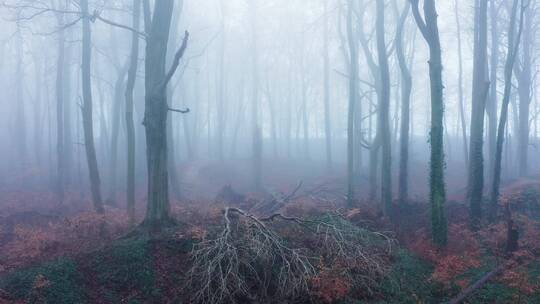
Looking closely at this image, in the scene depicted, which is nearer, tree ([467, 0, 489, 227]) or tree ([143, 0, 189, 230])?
tree ([143, 0, 189, 230])

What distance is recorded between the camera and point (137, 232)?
11.7 metres

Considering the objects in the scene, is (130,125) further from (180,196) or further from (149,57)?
(180,196)

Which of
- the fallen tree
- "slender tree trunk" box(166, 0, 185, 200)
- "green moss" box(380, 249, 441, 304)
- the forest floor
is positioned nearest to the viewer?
the fallen tree

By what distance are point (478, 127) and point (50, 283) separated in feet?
51.4

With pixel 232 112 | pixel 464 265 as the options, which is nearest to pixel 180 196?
pixel 464 265

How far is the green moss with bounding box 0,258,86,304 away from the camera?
8.81m

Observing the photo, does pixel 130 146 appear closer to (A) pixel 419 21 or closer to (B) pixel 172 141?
(B) pixel 172 141

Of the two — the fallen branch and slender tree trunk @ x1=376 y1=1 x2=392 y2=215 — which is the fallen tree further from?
slender tree trunk @ x1=376 y1=1 x2=392 y2=215

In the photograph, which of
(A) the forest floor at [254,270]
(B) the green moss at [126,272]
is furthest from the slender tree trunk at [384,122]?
(B) the green moss at [126,272]

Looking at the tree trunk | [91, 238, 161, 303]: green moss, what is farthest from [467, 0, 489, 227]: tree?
[91, 238, 161, 303]: green moss

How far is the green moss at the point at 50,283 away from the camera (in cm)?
881

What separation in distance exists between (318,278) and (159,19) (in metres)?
8.21

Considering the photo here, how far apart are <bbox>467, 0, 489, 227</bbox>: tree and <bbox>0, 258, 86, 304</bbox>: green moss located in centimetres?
1219

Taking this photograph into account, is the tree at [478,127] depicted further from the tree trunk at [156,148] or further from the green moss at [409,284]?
the tree trunk at [156,148]
